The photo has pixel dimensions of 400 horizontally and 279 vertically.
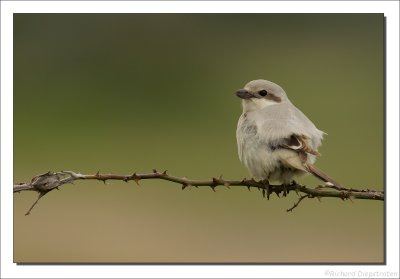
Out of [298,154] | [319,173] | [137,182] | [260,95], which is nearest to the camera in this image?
[137,182]

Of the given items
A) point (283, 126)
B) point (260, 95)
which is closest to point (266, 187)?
point (283, 126)

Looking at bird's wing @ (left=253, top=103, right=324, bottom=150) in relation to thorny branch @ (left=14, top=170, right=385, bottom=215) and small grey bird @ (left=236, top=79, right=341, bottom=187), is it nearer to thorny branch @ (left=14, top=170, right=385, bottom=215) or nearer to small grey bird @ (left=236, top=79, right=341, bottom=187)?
small grey bird @ (left=236, top=79, right=341, bottom=187)

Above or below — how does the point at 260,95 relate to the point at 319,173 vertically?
above

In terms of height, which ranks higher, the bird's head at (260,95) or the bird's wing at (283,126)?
the bird's head at (260,95)

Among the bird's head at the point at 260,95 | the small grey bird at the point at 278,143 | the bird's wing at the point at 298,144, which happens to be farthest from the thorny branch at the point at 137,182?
the bird's head at the point at 260,95

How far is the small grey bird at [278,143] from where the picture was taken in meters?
3.97

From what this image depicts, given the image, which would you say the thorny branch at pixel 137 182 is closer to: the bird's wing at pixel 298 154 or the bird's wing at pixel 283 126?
the bird's wing at pixel 298 154

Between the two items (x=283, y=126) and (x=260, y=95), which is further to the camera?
(x=260, y=95)

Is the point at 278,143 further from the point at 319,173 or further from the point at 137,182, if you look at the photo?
the point at 137,182

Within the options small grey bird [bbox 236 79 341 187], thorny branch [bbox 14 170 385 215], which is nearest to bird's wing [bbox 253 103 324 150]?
small grey bird [bbox 236 79 341 187]

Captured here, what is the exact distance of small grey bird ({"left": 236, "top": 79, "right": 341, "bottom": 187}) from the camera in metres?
3.97

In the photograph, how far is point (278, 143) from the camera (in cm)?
406

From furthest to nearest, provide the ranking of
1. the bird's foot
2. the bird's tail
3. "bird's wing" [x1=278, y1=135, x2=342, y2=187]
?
1. the bird's foot
2. "bird's wing" [x1=278, y1=135, x2=342, y2=187]
3. the bird's tail

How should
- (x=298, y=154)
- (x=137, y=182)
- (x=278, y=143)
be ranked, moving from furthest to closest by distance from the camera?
(x=278, y=143)
(x=298, y=154)
(x=137, y=182)
